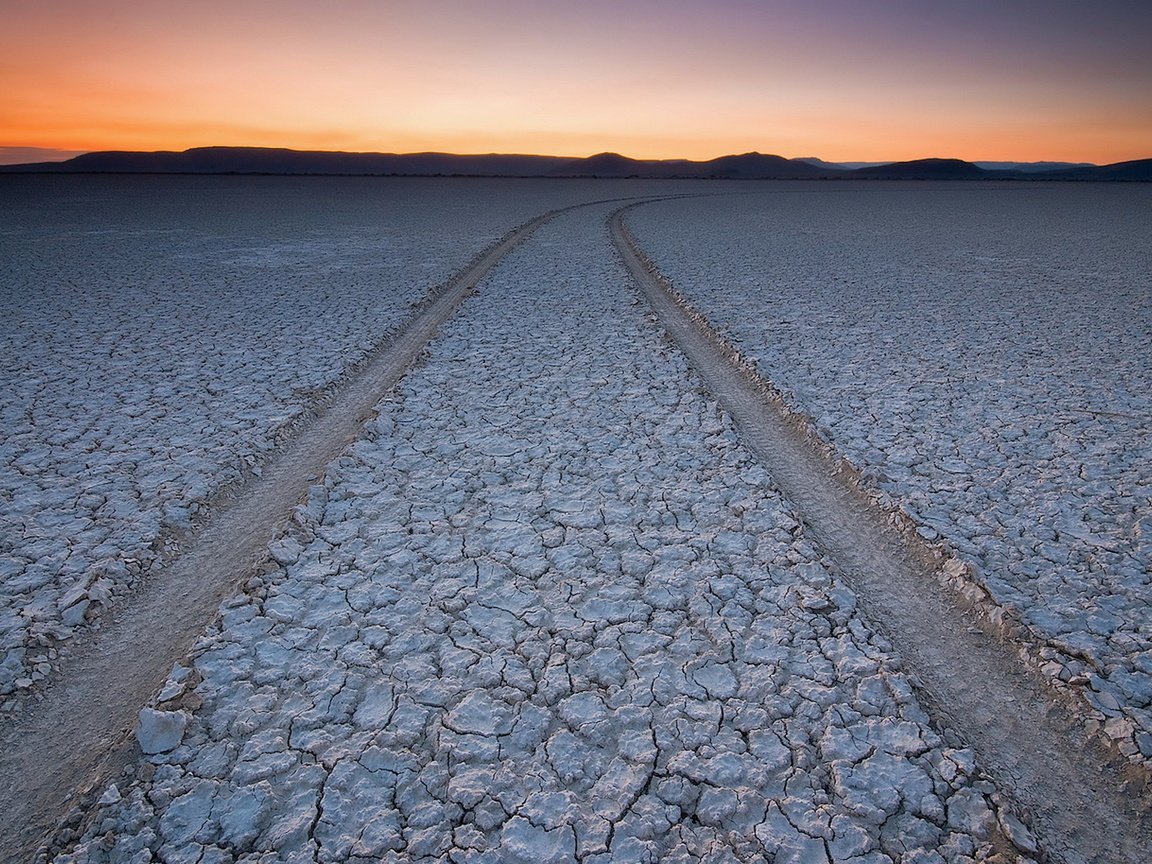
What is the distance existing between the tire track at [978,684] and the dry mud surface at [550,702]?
0.08ft

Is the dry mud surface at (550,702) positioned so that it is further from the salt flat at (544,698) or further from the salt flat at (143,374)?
the salt flat at (143,374)

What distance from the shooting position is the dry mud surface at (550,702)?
182 centimetres

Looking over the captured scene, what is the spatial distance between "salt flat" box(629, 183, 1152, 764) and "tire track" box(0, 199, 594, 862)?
10.7 ft

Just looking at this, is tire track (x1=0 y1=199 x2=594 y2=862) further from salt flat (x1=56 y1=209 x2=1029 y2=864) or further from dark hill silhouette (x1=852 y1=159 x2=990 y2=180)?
dark hill silhouette (x1=852 y1=159 x2=990 y2=180)

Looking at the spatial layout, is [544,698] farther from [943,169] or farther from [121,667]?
[943,169]

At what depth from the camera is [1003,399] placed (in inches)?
189

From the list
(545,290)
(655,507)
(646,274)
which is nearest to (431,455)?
(655,507)

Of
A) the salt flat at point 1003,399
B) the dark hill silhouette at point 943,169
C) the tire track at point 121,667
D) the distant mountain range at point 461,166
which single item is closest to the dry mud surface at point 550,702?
the tire track at point 121,667

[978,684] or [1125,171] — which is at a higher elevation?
[1125,171]

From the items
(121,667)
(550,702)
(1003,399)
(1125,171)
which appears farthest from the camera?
(1125,171)

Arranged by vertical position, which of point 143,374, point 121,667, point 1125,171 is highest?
point 1125,171

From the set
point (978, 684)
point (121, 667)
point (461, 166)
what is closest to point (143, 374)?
point (121, 667)

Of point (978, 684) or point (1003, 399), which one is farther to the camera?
point (1003, 399)

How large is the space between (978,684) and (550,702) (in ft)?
5.10
